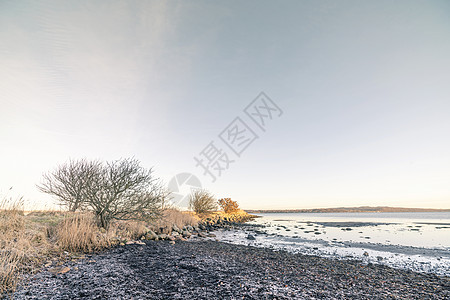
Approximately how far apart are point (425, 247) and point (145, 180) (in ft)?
51.3

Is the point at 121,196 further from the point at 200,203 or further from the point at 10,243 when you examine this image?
the point at 200,203

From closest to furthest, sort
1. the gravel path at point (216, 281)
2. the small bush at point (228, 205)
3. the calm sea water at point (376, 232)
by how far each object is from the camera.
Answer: the gravel path at point (216, 281), the calm sea water at point (376, 232), the small bush at point (228, 205)

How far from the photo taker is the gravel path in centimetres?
423

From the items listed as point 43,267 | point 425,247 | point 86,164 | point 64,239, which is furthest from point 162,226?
point 425,247

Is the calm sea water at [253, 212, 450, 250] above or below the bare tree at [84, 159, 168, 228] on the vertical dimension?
below

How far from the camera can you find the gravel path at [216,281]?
4.23 metres

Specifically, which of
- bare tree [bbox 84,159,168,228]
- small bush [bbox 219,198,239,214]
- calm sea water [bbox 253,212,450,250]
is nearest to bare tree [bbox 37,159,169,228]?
bare tree [bbox 84,159,168,228]

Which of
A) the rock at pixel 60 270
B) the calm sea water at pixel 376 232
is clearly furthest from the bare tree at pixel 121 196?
the calm sea water at pixel 376 232

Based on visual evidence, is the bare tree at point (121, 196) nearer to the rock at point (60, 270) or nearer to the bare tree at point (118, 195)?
the bare tree at point (118, 195)

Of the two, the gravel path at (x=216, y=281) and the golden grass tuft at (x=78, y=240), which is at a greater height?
the golden grass tuft at (x=78, y=240)

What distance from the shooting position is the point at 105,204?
33.1ft

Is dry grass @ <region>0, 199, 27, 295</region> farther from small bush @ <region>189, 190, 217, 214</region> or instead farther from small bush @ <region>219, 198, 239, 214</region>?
small bush @ <region>219, 198, 239, 214</region>

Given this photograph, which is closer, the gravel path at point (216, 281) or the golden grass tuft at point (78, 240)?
the gravel path at point (216, 281)

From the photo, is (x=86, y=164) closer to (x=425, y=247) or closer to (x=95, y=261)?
(x=95, y=261)
